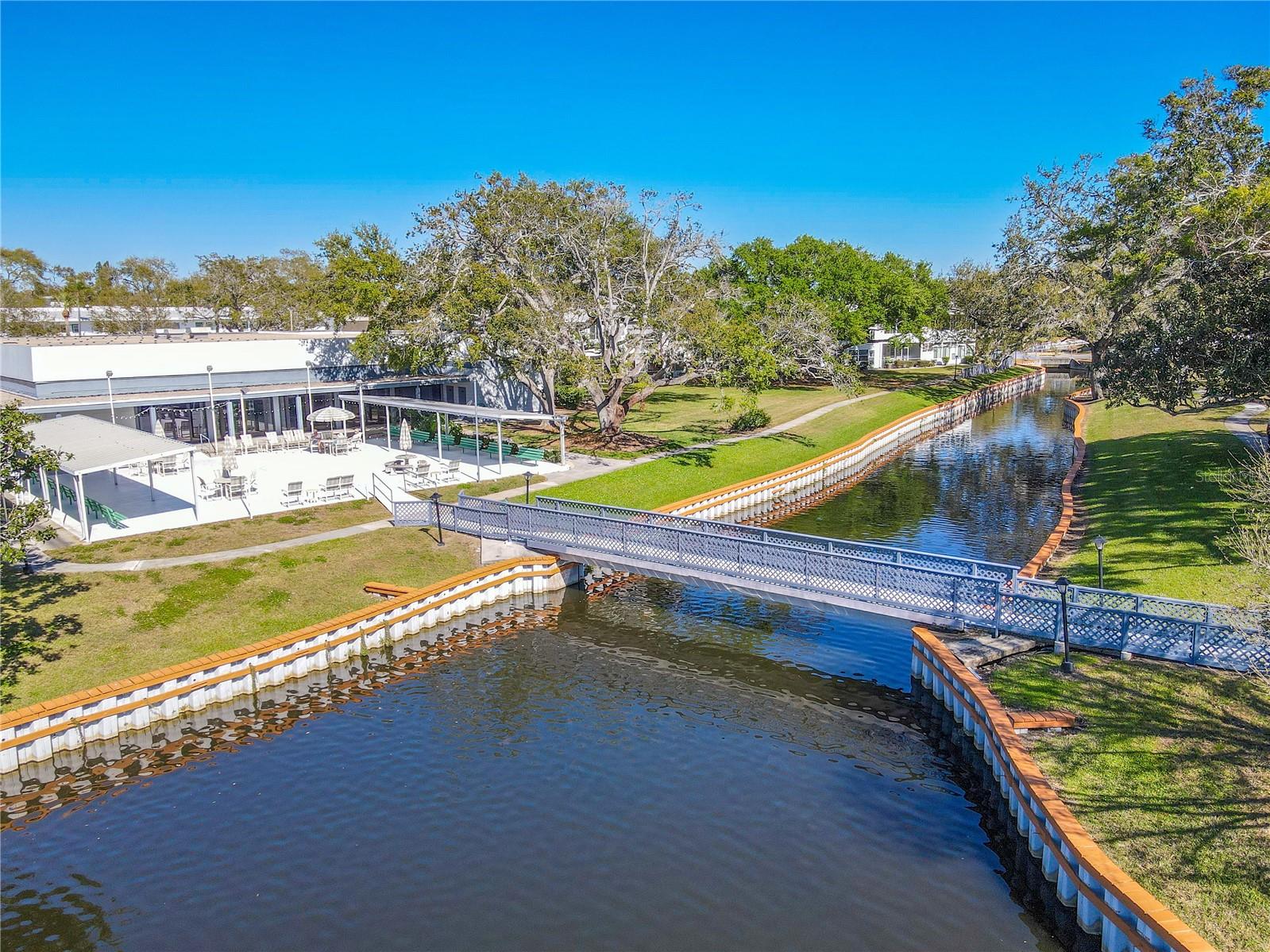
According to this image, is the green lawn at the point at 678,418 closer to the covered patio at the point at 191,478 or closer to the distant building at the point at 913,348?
the covered patio at the point at 191,478

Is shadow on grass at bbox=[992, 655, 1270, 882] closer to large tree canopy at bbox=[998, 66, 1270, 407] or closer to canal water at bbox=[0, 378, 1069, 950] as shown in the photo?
canal water at bbox=[0, 378, 1069, 950]

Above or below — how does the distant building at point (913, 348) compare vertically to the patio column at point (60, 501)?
above

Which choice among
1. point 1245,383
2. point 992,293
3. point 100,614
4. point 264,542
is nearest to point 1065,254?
point 992,293

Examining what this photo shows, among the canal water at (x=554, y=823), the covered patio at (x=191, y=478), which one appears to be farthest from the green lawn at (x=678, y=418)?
the canal water at (x=554, y=823)

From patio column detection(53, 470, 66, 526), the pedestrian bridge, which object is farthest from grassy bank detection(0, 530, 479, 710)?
patio column detection(53, 470, 66, 526)

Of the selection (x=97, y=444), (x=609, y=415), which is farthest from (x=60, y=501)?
(x=609, y=415)

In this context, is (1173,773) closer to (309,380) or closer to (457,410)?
(457,410)
